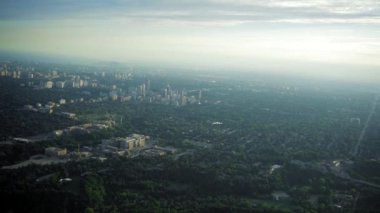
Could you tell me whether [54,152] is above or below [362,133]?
above

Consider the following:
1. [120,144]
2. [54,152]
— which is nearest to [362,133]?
[120,144]

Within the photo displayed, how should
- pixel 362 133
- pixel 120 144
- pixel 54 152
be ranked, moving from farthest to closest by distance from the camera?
1. pixel 362 133
2. pixel 120 144
3. pixel 54 152

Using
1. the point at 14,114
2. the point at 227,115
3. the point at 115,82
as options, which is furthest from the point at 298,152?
the point at 115,82

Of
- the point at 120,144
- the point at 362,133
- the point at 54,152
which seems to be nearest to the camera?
the point at 54,152

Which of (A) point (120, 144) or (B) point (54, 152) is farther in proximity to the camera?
(A) point (120, 144)

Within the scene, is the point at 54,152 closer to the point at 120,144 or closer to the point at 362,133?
the point at 120,144

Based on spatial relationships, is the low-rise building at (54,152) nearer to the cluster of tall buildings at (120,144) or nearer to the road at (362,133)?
the cluster of tall buildings at (120,144)

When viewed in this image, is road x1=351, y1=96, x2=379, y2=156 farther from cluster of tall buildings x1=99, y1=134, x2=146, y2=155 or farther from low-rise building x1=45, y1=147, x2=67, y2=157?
low-rise building x1=45, y1=147, x2=67, y2=157

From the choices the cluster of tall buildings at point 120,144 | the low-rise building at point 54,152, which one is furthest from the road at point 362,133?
the low-rise building at point 54,152

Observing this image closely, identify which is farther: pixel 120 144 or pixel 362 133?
pixel 362 133

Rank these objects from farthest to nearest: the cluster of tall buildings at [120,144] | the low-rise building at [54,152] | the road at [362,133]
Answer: the road at [362,133]
the cluster of tall buildings at [120,144]
the low-rise building at [54,152]

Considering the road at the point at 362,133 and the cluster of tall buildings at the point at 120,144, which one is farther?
the road at the point at 362,133
